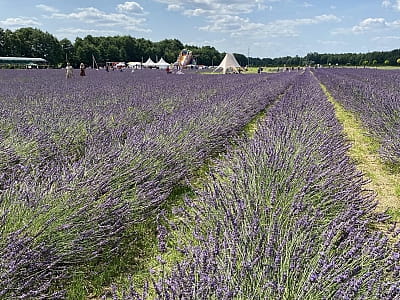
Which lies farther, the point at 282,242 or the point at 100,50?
the point at 100,50

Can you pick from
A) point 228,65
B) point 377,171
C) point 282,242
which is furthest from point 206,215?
point 228,65

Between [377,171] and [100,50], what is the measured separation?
6584cm

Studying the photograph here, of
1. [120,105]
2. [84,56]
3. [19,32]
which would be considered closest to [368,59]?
[84,56]

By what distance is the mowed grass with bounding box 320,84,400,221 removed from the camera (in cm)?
355

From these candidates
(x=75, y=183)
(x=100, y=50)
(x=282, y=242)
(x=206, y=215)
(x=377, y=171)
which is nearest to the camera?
(x=282, y=242)

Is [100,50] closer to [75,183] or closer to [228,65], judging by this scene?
[228,65]

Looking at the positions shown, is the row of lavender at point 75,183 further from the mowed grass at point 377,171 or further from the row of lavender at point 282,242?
the mowed grass at point 377,171

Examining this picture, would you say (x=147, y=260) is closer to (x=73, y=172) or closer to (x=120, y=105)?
(x=73, y=172)

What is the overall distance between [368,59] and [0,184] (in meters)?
94.6

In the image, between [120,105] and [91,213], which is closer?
[91,213]

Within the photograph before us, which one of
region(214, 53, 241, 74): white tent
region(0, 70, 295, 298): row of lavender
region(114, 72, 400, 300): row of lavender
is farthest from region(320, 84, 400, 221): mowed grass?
region(214, 53, 241, 74): white tent

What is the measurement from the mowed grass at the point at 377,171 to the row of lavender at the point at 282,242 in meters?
0.52

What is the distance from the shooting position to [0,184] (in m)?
2.66

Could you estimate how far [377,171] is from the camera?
4.66 meters
